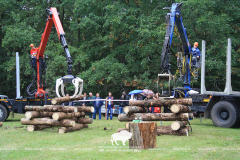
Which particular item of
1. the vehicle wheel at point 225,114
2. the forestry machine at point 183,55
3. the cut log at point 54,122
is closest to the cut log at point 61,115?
the cut log at point 54,122

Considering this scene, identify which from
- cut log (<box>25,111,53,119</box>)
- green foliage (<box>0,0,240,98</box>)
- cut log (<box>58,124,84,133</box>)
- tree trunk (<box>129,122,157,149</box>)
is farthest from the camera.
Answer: green foliage (<box>0,0,240,98</box>)

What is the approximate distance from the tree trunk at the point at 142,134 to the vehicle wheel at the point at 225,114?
232 inches

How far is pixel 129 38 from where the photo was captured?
76.1 feet

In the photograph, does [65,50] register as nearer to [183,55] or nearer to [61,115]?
[61,115]

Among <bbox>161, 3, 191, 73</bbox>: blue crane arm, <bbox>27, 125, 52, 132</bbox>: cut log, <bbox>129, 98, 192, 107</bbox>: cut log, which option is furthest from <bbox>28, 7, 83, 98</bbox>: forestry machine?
<bbox>161, 3, 191, 73</bbox>: blue crane arm

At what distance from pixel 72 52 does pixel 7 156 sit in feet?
60.2

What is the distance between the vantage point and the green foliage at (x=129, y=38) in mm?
20016

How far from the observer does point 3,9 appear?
27031mm

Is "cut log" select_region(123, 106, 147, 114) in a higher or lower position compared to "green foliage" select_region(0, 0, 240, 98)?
lower

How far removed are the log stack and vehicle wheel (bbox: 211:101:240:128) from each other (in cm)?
229

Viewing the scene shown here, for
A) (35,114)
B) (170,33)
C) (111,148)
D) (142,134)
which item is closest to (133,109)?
(111,148)

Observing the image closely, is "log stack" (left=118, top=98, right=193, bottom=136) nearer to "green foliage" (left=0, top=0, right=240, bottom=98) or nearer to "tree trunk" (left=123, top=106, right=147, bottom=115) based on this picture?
"tree trunk" (left=123, top=106, right=147, bottom=115)

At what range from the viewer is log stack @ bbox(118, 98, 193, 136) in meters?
10.5

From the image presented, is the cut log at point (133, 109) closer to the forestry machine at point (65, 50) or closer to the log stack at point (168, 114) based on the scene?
the log stack at point (168, 114)
